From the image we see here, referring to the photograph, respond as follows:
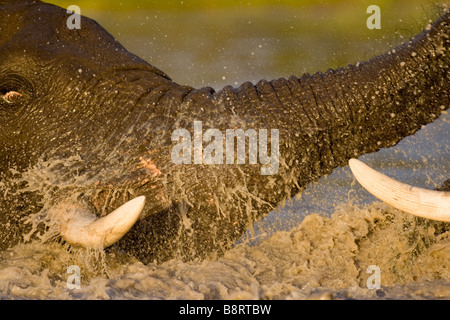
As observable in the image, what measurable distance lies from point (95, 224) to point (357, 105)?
53.9 inches

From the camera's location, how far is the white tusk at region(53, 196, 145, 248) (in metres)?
3.48

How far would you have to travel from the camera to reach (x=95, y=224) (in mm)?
3676

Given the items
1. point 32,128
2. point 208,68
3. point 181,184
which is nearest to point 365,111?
point 181,184

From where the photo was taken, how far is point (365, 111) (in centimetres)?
389

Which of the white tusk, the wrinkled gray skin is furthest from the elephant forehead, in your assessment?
the white tusk

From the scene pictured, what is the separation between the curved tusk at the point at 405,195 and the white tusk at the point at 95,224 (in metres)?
0.97

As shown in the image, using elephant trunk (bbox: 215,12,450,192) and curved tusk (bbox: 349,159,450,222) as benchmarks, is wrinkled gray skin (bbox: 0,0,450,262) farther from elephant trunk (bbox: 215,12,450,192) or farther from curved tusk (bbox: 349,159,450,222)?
curved tusk (bbox: 349,159,450,222)

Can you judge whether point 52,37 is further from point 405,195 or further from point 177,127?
point 405,195

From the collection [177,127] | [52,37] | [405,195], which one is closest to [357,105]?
[405,195]

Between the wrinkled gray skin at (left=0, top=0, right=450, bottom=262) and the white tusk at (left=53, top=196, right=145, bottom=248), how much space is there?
0.28ft

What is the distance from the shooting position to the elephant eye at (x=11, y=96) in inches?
167

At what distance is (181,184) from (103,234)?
50 cm

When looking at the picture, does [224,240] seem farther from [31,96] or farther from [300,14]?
[300,14]
